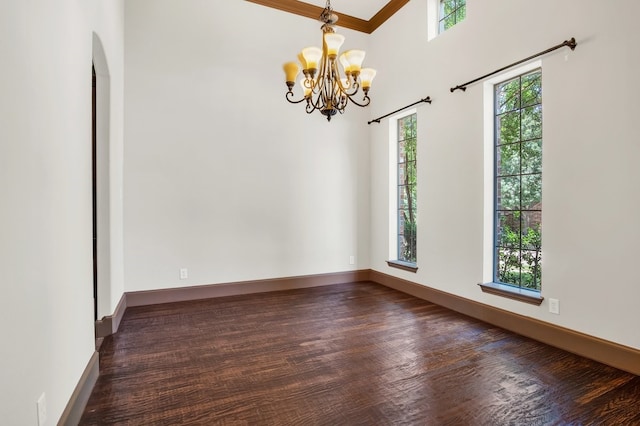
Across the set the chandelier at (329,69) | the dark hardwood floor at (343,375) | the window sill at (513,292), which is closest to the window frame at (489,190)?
the window sill at (513,292)

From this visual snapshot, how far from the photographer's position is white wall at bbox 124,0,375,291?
13.5 feet

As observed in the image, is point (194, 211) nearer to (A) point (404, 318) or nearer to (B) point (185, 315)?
(B) point (185, 315)

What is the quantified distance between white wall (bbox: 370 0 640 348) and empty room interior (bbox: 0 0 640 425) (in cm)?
2

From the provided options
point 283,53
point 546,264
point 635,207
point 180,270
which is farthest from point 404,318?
point 283,53

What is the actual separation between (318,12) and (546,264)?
14.7 ft

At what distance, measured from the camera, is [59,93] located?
1.70m

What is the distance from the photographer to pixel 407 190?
4.96 metres

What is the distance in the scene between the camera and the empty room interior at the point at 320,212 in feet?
5.76

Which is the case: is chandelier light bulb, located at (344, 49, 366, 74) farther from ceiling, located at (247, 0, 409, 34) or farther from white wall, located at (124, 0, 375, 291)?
ceiling, located at (247, 0, 409, 34)

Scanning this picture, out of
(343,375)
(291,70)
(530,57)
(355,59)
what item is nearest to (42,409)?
(343,375)

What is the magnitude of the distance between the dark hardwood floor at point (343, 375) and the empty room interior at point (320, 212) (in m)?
0.02

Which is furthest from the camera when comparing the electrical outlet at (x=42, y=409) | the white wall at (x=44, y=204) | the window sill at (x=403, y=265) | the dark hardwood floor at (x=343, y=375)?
the window sill at (x=403, y=265)

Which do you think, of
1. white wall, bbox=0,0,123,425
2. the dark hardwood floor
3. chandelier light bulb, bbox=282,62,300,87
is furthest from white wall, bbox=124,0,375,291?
white wall, bbox=0,0,123,425

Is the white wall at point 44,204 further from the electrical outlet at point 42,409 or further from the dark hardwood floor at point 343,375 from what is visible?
the dark hardwood floor at point 343,375
